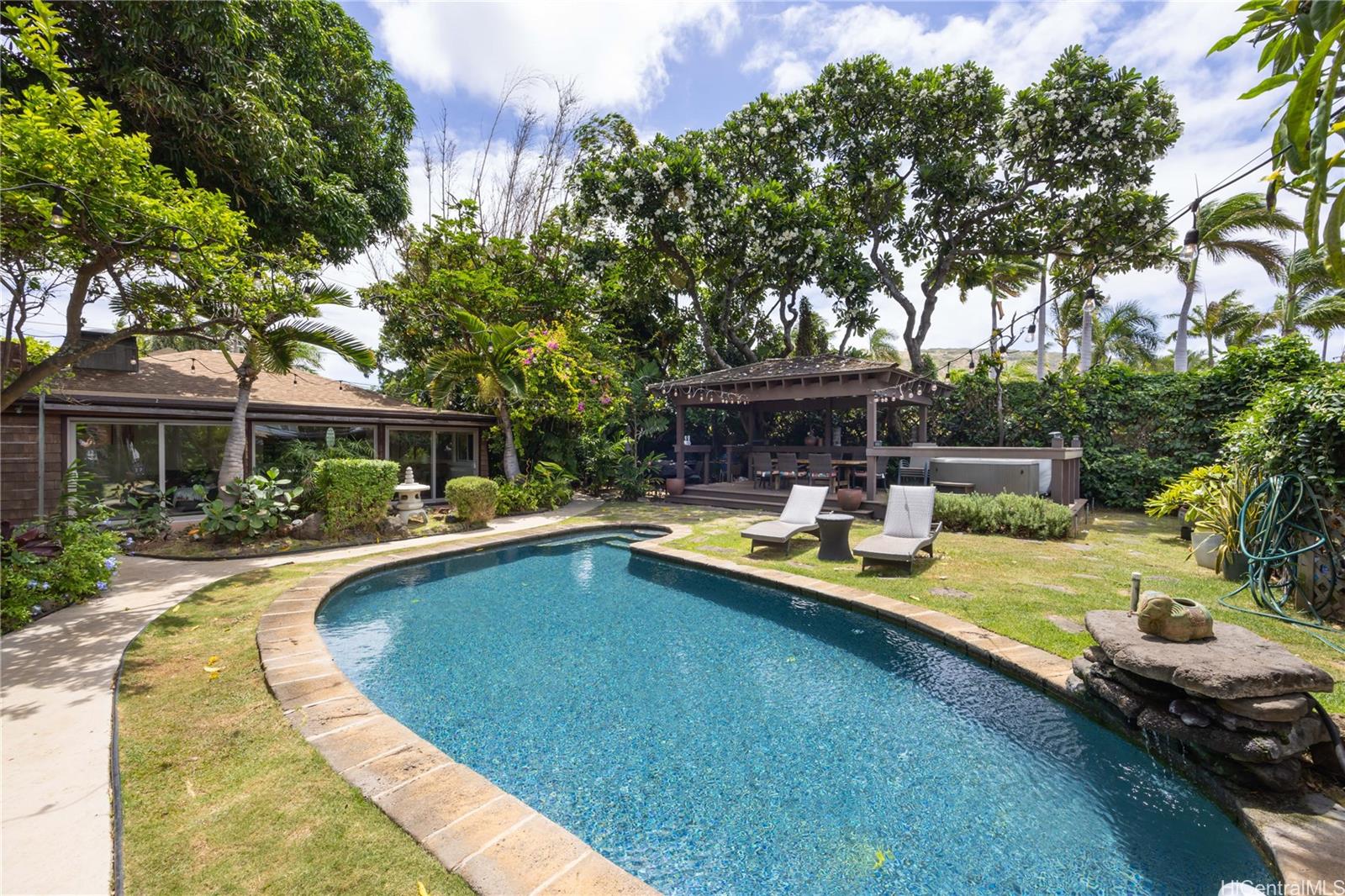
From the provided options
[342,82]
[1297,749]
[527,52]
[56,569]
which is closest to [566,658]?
[1297,749]

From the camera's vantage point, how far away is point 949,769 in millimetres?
3422

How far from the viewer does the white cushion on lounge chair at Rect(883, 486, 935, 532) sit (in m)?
7.96

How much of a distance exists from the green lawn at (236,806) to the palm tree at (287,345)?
647 cm

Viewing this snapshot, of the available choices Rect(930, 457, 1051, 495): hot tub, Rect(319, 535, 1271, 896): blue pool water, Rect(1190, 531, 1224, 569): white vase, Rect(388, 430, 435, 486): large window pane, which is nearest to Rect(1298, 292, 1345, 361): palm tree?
Rect(930, 457, 1051, 495): hot tub

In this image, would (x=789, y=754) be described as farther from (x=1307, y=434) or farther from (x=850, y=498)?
(x=850, y=498)

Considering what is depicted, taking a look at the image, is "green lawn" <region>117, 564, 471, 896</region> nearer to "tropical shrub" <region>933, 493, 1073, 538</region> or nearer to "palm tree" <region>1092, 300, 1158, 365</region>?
"tropical shrub" <region>933, 493, 1073, 538</region>

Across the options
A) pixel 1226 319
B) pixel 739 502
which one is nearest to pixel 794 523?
pixel 739 502

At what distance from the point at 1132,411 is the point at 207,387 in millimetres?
21611

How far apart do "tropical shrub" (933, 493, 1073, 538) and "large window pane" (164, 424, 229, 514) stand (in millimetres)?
14929

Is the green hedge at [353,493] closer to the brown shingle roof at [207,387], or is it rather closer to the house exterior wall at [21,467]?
the brown shingle roof at [207,387]

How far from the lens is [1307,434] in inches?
209

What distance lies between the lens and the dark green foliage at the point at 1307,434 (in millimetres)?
5098

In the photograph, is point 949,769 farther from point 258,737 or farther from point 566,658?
point 258,737

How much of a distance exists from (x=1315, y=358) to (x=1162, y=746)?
11.6 meters
